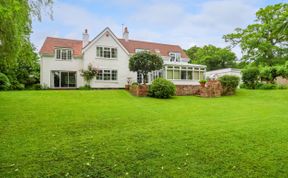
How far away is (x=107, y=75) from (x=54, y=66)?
5731mm

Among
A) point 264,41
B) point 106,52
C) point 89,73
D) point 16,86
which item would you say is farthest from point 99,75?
point 264,41

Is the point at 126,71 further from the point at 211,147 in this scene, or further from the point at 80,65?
the point at 211,147

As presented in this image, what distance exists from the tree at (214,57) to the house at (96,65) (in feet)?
82.2

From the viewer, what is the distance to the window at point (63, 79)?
2455cm

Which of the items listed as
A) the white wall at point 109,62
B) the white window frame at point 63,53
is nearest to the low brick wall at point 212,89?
the white wall at point 109,62

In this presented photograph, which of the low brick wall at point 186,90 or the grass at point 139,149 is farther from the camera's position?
the low brick wall at point 186,90

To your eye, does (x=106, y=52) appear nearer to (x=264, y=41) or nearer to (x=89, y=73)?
(x=89, y=73)

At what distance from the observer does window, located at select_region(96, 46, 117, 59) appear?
25.4 meters

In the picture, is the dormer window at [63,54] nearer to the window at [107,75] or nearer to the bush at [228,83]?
the window at [107,75]

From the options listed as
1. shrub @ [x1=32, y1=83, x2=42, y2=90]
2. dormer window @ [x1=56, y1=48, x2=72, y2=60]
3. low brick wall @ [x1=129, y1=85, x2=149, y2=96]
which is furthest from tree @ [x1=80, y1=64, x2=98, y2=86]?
low brick wall @ [x1=129, y1=85, x2=149, y2=96]

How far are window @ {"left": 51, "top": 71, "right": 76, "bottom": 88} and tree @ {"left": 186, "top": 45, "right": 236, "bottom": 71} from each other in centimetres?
3339

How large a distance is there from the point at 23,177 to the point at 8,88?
1963 cm

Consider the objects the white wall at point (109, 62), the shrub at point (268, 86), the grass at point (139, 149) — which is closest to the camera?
the grass at point (139, 149)

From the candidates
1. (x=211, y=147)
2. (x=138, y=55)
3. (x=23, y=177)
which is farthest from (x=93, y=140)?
(x=138, y=55)
